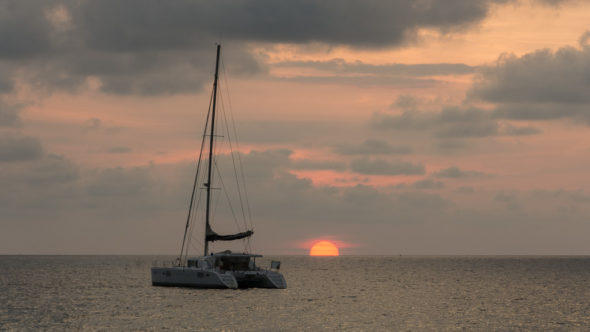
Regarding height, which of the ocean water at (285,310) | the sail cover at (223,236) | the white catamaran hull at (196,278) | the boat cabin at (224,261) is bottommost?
the ocean water at (285,310)

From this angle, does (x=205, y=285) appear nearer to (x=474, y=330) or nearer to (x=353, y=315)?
(x=353, y=315)

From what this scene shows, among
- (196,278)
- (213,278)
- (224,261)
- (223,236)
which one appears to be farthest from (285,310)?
(223,236)

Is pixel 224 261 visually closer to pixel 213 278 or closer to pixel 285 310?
pixel 213 278

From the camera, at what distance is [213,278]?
8038cm

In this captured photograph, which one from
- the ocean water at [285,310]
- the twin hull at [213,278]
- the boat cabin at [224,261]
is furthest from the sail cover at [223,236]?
the ocean water at [285,310]

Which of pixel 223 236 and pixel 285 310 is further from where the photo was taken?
pixel 223 236

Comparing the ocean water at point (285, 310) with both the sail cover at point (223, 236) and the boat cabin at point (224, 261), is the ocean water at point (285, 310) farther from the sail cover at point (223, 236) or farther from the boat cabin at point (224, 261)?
the sail cover at point (223, 236)

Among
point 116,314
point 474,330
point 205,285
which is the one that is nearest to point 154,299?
point 205,285

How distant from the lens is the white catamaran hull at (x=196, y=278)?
80188 mm

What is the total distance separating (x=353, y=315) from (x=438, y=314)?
813 cm

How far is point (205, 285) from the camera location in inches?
3184

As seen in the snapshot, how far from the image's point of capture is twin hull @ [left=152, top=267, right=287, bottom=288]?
80312 mm

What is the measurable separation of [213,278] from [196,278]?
227cm

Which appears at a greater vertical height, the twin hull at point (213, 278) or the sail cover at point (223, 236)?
the sail cover at point (223, 236)
